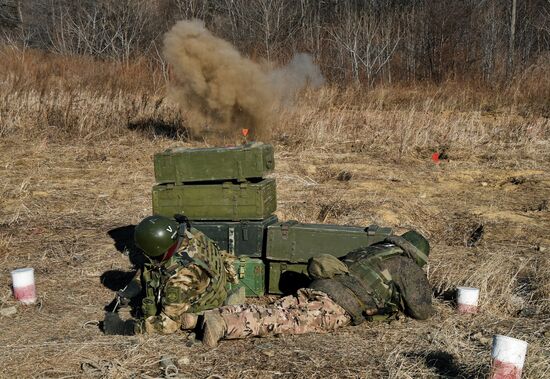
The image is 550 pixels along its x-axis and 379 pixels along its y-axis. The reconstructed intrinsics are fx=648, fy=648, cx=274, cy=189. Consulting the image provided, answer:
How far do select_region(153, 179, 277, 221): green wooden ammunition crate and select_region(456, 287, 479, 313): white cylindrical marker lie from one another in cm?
201

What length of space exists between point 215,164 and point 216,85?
5159 millimetres

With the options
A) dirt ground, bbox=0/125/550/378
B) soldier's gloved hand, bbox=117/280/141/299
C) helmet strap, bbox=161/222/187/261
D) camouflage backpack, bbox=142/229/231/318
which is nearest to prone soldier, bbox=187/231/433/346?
dirt ground, bbox=0/125/550/378

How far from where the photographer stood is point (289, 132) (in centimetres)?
1312

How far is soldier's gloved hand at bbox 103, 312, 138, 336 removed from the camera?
485 cm

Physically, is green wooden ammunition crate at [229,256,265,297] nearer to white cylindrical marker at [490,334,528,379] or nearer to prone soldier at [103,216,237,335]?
prone soldier at [103,216,237,335]

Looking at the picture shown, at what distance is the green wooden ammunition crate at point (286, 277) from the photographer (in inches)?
237

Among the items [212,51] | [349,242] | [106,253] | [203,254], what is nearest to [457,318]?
[349,242]

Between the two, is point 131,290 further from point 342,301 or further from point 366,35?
point 366,35

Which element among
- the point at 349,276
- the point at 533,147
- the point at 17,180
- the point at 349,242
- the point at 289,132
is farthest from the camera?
the point at 289,132

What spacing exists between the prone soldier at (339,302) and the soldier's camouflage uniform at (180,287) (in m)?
0.17

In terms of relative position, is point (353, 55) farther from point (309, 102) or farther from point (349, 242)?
point (349, 242)

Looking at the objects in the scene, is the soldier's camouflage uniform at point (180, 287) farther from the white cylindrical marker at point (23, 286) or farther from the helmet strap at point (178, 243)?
the white cylindrical marker at point (23, 286)

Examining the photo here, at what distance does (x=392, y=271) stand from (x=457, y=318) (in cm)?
64

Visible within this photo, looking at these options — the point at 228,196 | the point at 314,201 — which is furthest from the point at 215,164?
the point at 314,201
